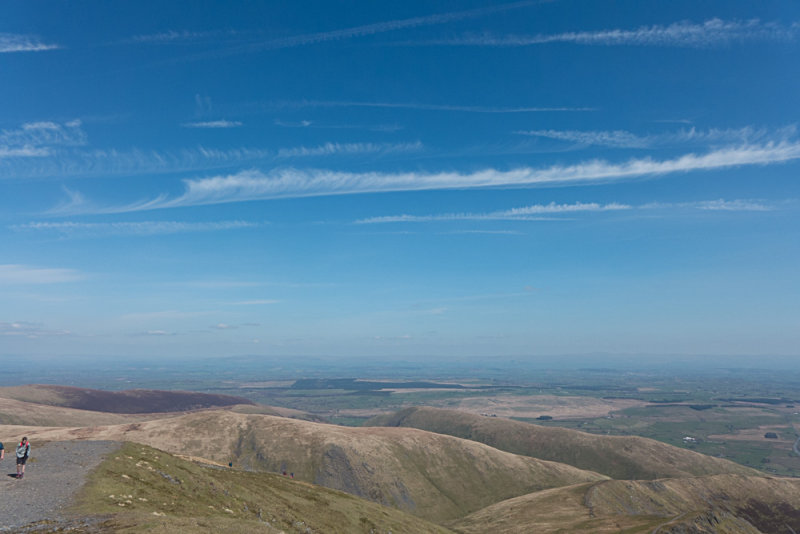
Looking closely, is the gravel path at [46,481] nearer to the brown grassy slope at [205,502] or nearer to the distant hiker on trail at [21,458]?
the distant hiker on trail at [21,458]

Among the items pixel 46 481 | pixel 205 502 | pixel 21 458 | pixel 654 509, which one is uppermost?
pixel 21 458

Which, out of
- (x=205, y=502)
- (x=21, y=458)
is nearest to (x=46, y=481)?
(x=21, y=458)

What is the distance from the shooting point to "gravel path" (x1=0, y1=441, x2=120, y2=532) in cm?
3716

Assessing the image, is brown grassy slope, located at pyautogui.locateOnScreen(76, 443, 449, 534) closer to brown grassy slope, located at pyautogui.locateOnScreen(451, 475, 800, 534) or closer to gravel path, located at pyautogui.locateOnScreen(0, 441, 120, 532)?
gravel path, located at pyautogui.locateOnScreen(0, 441, 120, 532)

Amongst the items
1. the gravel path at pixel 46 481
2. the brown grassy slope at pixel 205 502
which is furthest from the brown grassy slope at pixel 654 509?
the gravel path at pixel 46 481

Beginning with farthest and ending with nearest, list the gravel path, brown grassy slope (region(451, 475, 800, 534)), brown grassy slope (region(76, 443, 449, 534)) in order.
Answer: brown grassy slope (region(451, 475, 800, 534)), brown grassy slope (region(76, 443, 449, 534)), the gravel path

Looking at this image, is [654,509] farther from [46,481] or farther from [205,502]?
[46,481]

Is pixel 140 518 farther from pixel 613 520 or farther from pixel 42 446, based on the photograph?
pixel 613 520

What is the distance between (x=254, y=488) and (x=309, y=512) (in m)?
9.30

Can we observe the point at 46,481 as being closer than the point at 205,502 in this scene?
Yes

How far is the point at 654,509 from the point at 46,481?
16969cm

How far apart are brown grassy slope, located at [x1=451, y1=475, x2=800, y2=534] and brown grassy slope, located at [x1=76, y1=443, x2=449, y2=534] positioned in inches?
2226

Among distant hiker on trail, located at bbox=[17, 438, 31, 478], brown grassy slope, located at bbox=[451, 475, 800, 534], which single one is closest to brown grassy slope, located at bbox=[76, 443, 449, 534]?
distant hiker on trail, located at bbox=[17, 438, 31, 478]

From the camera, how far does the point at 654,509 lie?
150 metres
